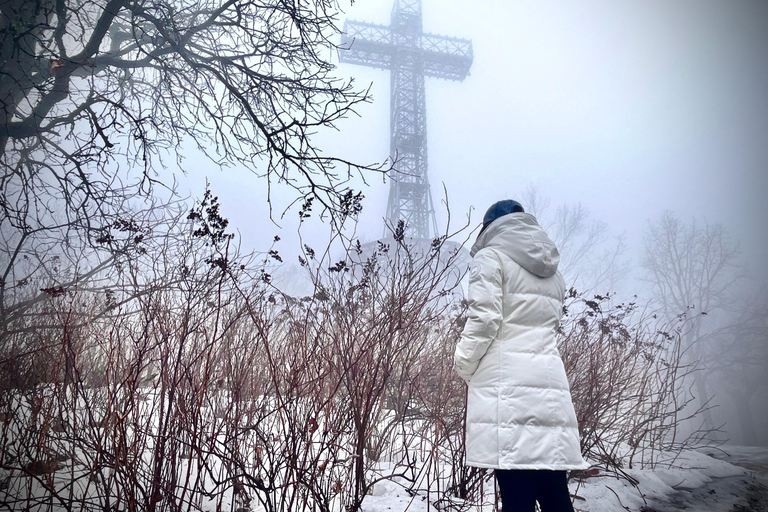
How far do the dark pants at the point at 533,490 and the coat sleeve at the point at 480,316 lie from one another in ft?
1.35

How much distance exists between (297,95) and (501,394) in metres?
2.81

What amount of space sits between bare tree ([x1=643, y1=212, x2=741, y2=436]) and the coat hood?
14403 millimetres

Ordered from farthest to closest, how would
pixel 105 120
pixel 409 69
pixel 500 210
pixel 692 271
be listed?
1. pixel 409 69
2. pixel 692 271
3. pixel 105 120
4. pixel 500 210

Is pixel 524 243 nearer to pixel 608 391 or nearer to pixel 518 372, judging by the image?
pixel 518 372

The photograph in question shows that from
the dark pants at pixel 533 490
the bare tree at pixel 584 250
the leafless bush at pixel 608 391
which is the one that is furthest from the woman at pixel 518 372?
Answer: the bare tree at pixel 584 250

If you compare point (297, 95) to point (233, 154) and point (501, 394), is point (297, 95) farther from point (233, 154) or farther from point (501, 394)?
point (501, 394)

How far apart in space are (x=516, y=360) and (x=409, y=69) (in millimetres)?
27521

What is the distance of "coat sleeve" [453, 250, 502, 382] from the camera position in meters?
1.57

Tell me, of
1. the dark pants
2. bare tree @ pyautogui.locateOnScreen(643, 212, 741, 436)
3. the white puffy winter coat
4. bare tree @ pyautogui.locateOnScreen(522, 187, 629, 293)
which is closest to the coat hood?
the white puffy winter coat

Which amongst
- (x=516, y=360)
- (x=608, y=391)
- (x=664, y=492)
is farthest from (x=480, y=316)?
(x=664, y=492)

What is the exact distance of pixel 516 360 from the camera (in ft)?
5.14

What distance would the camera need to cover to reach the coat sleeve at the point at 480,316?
5.16 feet

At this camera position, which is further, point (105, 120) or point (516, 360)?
point (105, 120)

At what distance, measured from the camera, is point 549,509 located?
1.45 m
